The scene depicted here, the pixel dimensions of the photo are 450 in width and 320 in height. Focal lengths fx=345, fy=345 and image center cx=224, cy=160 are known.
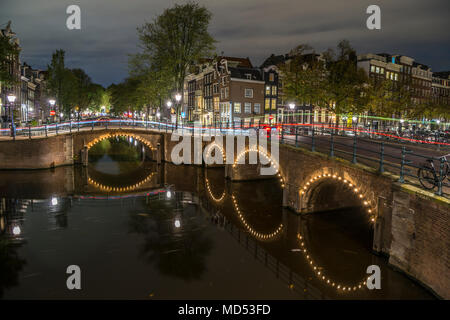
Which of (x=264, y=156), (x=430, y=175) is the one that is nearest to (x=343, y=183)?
(x=430, y=175)

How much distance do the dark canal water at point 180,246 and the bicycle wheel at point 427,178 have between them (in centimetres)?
298

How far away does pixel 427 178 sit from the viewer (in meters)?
10.2

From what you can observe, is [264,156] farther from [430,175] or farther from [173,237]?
[430,175]

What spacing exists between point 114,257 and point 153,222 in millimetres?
4209

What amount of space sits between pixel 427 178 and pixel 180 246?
9.09m

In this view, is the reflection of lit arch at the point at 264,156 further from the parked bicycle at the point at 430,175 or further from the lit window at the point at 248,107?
the lit window at the point at 248,107

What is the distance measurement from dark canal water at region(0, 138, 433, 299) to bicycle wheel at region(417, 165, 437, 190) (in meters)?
2.98

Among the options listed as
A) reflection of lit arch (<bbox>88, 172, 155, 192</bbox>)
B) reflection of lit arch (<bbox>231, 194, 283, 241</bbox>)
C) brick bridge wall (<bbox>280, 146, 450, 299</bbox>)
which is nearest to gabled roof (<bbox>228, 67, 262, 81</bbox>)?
A: reflection of lit arch (<bbox>88, 172, 155, 192</bbox>)

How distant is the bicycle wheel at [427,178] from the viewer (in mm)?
10031

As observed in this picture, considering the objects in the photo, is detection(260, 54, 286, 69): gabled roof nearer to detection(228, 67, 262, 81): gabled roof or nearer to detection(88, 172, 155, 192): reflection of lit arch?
detection(228, 67, 262, 81): gabled roof

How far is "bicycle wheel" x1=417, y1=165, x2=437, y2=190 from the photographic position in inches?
395
